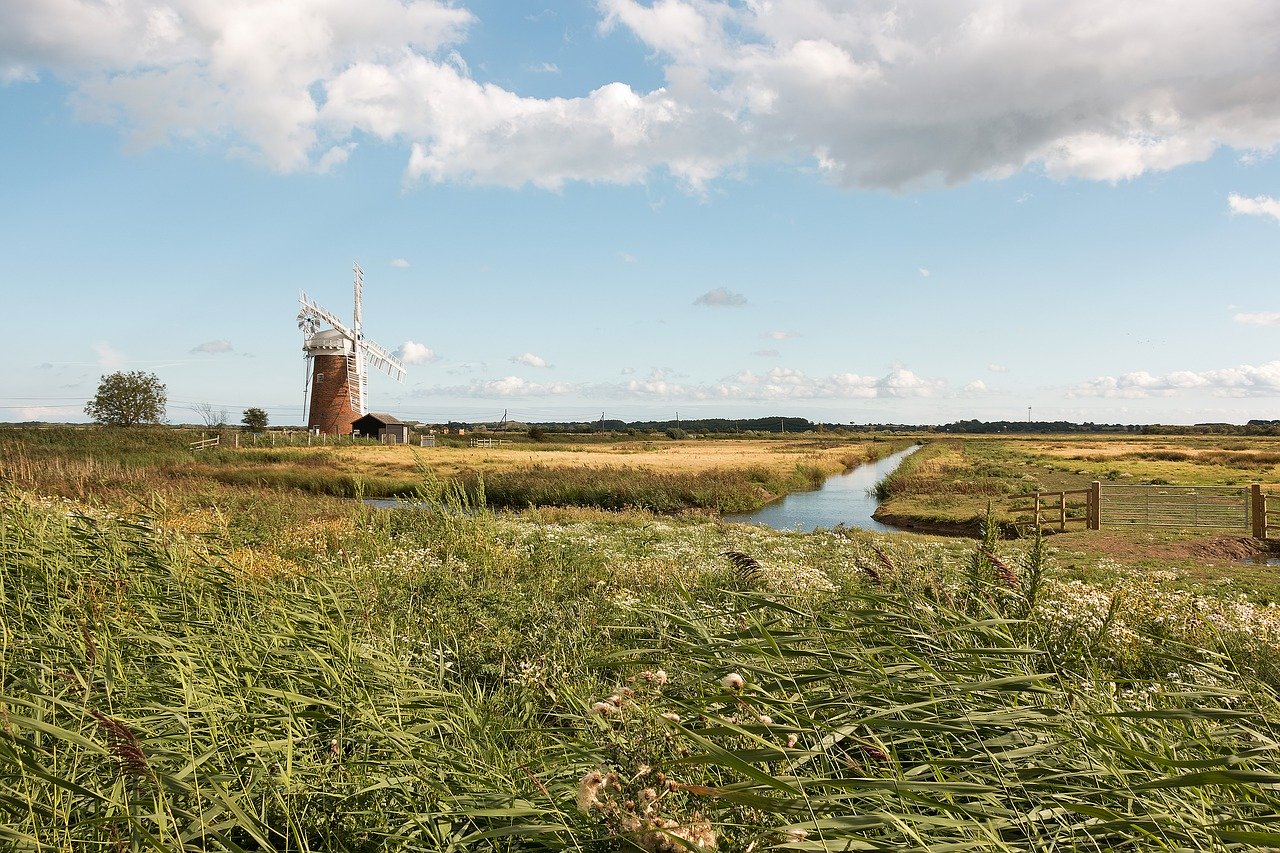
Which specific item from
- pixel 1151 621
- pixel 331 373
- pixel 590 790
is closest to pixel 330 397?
pixel 331 373

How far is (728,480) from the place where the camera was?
3553cm

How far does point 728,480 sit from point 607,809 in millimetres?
33734

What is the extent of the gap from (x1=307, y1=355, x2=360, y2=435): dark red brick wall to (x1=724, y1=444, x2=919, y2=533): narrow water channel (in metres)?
43.2

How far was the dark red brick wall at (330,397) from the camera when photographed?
67438 mm

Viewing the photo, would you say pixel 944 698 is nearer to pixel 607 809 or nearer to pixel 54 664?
pixel 607 809

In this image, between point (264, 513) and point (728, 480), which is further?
point (728, 480)

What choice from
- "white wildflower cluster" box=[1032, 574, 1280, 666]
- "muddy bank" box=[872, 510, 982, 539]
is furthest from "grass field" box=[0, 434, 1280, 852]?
"muddy bank" box=[872, 510, 982, 539]

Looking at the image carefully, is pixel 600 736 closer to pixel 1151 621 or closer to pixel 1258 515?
pixel 1151 621

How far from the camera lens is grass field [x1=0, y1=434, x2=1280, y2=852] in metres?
2.19

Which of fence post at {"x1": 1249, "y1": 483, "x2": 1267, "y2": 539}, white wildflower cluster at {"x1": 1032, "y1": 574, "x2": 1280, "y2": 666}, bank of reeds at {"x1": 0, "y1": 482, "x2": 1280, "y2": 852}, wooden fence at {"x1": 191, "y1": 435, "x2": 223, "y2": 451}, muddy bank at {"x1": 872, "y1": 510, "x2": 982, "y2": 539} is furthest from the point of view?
wooden fence at {"x1": 191, "y1": 435, "x2": 223, "y2": 451}

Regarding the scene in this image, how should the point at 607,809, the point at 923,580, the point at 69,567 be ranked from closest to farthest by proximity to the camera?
the point at 607,809
the point at 69,567
the point at 923,580

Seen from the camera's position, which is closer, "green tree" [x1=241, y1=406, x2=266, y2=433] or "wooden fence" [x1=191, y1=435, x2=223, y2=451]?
"wooden fence" [x1=191, y1=435, x2=223, y2=451]

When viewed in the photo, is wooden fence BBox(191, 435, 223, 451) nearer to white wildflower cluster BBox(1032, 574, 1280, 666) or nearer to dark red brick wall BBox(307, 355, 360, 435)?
dark red brick wall BBox(307, 355, 360, 435)

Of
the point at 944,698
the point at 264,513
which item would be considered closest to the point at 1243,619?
the point at 944,698
